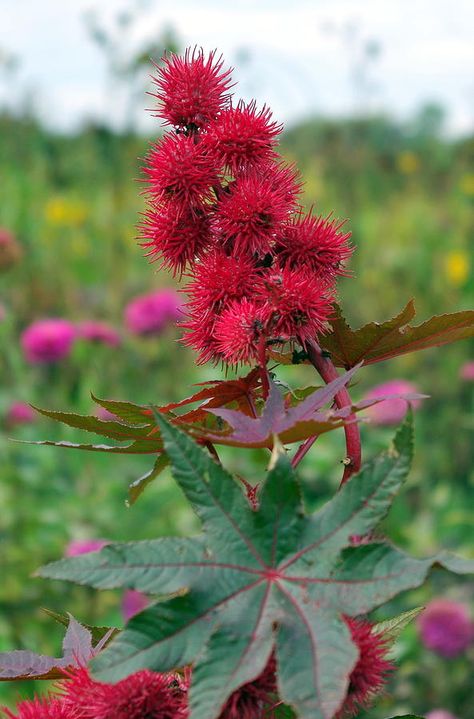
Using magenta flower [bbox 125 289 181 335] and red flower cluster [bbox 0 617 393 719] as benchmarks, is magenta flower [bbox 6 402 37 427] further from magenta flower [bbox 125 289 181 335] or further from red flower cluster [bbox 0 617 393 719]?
red flower cluster [bbox 0 617 393 719]

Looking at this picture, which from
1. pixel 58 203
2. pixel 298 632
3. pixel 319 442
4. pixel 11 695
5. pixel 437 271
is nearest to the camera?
pixel 298 632

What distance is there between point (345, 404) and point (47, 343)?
2.55 metres

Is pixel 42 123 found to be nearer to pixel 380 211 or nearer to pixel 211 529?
pixel 380 211

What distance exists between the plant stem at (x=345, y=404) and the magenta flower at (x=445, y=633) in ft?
5.75

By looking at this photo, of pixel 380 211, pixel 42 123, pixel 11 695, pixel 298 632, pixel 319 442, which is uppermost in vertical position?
pixel 42 123

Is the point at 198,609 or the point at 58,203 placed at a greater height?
the point at 58,203

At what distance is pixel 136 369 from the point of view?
4074 millimetres

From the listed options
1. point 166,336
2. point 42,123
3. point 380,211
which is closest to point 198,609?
point 166,336

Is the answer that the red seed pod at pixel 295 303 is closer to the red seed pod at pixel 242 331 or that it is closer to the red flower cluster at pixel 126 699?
the red seed pod at pixel 242 331

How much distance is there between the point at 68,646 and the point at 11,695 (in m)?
1.50

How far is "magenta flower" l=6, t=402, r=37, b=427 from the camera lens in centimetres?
300

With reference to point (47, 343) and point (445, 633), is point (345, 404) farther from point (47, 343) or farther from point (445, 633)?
point (47, 343)

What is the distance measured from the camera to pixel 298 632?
55 cm

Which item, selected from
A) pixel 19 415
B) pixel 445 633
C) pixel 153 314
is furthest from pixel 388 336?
pixel 153 314
